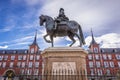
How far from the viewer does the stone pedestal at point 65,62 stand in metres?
7.30

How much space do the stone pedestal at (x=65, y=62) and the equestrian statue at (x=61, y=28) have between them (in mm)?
1034

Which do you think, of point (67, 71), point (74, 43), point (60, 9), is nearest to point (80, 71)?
point (67, 71)

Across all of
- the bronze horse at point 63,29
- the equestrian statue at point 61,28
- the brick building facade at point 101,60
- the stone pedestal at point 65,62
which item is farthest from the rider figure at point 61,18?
the brick building facade at point 101,60

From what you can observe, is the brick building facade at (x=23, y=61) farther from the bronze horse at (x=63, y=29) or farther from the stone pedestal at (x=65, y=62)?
the stone pedestal at (x=65, y=62)

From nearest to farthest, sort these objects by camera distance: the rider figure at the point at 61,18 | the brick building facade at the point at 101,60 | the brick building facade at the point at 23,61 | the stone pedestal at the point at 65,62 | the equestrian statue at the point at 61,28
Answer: the stone pedestal at the point at 65,62
the equestrian statue at the point at 61,28
the rider figure at the point at 61,18
the brick building facade at the point at 101,60
the brick building facade at the point at 23,61

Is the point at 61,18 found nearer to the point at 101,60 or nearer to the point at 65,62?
the point at 65,62

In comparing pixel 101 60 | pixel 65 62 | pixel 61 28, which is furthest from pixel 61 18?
pixel 101 60

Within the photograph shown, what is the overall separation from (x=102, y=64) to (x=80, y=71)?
165ft

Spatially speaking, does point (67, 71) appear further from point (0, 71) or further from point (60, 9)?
point (0, 71)

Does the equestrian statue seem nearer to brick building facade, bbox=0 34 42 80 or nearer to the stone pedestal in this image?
the stone pedestal

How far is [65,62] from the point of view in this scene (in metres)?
7.63

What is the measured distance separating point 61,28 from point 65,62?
2.33 meters

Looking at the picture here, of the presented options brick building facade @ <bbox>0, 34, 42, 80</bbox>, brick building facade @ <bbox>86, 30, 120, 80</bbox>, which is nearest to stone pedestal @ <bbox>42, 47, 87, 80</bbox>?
brick building facade @ <bbox>86, 30, 120, 80</bbox>

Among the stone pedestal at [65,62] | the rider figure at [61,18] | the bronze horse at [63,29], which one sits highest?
the rider figure at [61,18]
